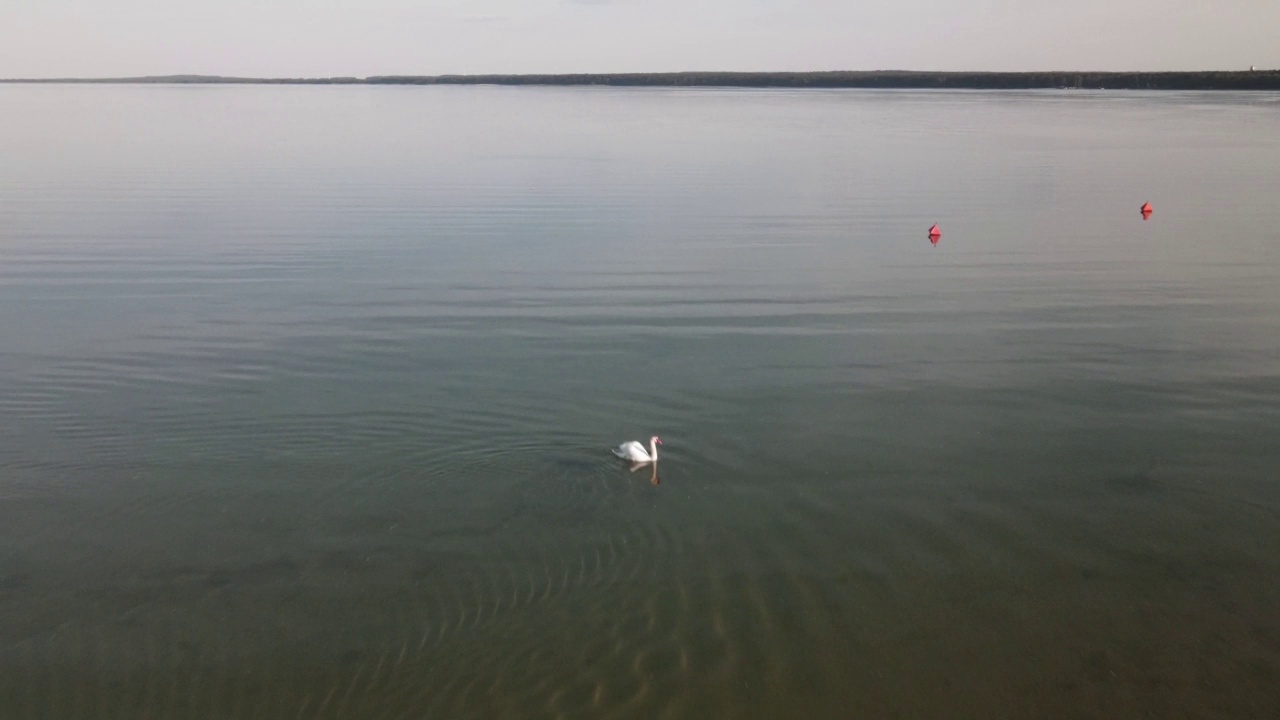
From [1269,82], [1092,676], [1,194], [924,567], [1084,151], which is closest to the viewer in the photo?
[1092,676]

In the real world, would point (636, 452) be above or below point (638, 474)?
above

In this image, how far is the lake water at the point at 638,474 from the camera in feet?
26.6

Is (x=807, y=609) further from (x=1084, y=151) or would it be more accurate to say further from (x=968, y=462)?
(x=1084, y=151)

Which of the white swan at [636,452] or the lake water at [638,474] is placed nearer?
the lake water at [638,474]

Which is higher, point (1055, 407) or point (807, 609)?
point (1055, 407)

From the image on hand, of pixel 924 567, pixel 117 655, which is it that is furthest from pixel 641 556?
pixel 117 655

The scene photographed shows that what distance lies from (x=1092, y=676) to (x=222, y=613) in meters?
7.23

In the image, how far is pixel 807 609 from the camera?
8914 millimetres

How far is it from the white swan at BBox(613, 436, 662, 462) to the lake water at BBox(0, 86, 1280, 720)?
0.19m

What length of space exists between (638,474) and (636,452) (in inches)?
10.8

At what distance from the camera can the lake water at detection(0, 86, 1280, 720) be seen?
811 centimetres

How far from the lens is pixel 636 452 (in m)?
11.0

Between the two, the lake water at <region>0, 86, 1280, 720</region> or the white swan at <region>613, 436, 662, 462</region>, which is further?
the white swan at <region>613, 436, 662, 462</region>

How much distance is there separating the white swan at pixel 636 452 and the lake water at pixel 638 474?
0.64 ft
